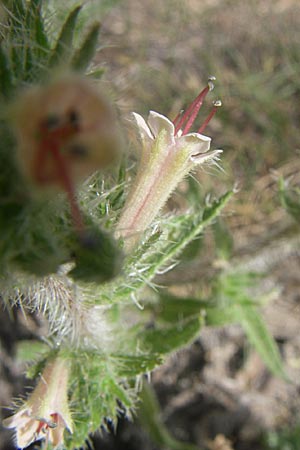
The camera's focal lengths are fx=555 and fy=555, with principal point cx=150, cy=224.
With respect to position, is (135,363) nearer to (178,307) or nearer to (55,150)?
(178,307)

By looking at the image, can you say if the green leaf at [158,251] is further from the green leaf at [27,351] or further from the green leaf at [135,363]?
the green leaf at [27,351]

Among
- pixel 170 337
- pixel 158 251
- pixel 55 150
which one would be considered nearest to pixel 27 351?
pixel 170 337

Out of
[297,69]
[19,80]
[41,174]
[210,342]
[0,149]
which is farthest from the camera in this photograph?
[297,69]

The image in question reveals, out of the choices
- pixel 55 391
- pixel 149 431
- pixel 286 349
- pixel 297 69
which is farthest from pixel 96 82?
pixel 297 69

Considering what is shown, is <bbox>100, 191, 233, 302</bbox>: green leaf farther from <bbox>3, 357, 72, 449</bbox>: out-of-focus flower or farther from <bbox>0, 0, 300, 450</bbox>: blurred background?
<bbox>0, 0, 300, 450</bbox>: blurred background

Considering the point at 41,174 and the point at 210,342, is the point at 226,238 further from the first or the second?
the point at 41,174

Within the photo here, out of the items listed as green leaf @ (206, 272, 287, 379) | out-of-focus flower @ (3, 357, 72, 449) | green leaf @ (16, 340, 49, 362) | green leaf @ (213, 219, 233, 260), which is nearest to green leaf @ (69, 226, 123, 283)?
out-of-focus flower @ (3, 357, 72, 449)

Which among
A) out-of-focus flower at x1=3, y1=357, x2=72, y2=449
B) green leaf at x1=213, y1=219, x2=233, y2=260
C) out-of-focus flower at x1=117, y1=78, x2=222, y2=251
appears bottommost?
green leaf at x1=213, y1=219, x2=233, y2=260
